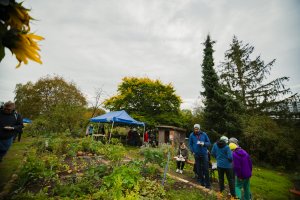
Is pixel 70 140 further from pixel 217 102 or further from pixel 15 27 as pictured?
pixel 217 102

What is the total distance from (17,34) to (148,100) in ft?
70.9

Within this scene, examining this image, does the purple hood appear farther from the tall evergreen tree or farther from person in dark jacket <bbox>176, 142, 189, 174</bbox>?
the tall evergreen tree

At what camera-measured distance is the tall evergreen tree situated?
1692 cm

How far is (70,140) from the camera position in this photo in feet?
28.7

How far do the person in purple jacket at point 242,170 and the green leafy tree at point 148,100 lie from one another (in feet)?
55.3

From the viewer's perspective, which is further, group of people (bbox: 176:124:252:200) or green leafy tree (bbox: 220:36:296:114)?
green leafy tree (bbox: 220:36:296:114)

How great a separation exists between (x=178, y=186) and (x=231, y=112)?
45.4ft

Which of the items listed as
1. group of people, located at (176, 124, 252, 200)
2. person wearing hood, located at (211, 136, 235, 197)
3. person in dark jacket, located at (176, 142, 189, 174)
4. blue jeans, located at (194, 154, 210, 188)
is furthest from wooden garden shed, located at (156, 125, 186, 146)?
person wearing hood, located at (211, 136, 235, 197)

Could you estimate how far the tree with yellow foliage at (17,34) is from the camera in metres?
1.06

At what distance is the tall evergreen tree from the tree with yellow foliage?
17390 millimetres

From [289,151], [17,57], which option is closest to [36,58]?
[17,57]

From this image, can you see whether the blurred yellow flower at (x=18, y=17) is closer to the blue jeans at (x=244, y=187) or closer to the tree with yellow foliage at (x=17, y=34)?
Answer: the tree with yellow foliage at (x=17, y=34)

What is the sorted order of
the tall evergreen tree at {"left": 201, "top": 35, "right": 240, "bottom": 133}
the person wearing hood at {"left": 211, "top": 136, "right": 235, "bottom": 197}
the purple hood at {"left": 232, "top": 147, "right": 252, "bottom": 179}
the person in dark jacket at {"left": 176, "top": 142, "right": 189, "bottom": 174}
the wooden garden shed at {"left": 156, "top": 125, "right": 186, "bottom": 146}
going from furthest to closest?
the wooden garden shed at {"left": 156, "top": 125, "right": 186, "bottom": 146}
the tall evergreen tree at {"left": 201, "top": 35, "right": 240, "bottom": 133}
the person in dark jacket at {"left": 176, "top": 142, "right": 189, "bottom": 174}
the person wearing hood at {"left": 211, "top": 136, "right": 235, "bottom": 197}
the purple hood at {"left": 232, "top": 147, "right": 252, "bottom": 179}

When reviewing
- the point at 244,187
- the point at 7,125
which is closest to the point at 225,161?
the point at 244,187
